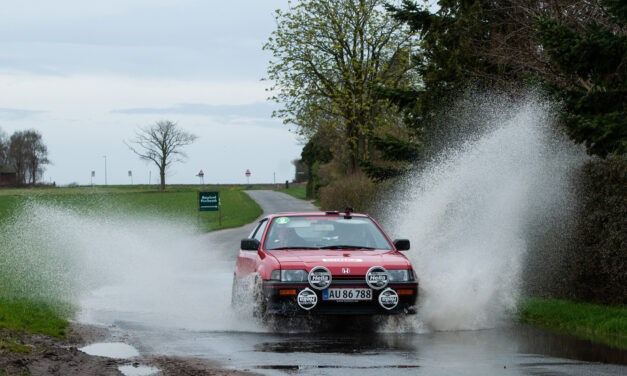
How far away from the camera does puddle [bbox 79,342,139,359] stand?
832cm

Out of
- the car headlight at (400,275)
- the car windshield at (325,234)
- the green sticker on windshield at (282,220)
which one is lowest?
the car headlight at (400,275)

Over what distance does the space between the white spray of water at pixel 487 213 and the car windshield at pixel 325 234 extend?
1.13m

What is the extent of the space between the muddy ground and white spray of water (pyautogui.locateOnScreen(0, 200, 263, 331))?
2.43 meters

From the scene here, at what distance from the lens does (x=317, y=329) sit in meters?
10.3

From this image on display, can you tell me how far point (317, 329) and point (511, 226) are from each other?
4.67m

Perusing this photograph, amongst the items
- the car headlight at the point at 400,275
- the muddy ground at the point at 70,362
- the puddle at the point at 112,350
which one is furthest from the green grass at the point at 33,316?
the car headlight at the point at 400,275

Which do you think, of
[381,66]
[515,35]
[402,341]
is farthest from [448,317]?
[381,66]

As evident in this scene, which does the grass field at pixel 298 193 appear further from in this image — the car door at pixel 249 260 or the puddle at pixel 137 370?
the puddle at pixel 137 370

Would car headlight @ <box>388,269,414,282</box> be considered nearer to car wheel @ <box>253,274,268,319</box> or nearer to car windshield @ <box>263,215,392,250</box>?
car windshield @ <box>263,215,392,250</box>

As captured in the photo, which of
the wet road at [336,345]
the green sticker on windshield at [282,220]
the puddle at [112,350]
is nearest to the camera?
the wet road at [336,345]

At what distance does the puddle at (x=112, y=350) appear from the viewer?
8.32 metres

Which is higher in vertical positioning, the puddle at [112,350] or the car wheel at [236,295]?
the car wheel at [236,295]

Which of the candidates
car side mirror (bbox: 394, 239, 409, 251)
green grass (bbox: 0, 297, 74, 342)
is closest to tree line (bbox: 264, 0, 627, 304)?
car side mirror (bbox: 394, 239, 409, 251)

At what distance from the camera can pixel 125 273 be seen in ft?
61.3
